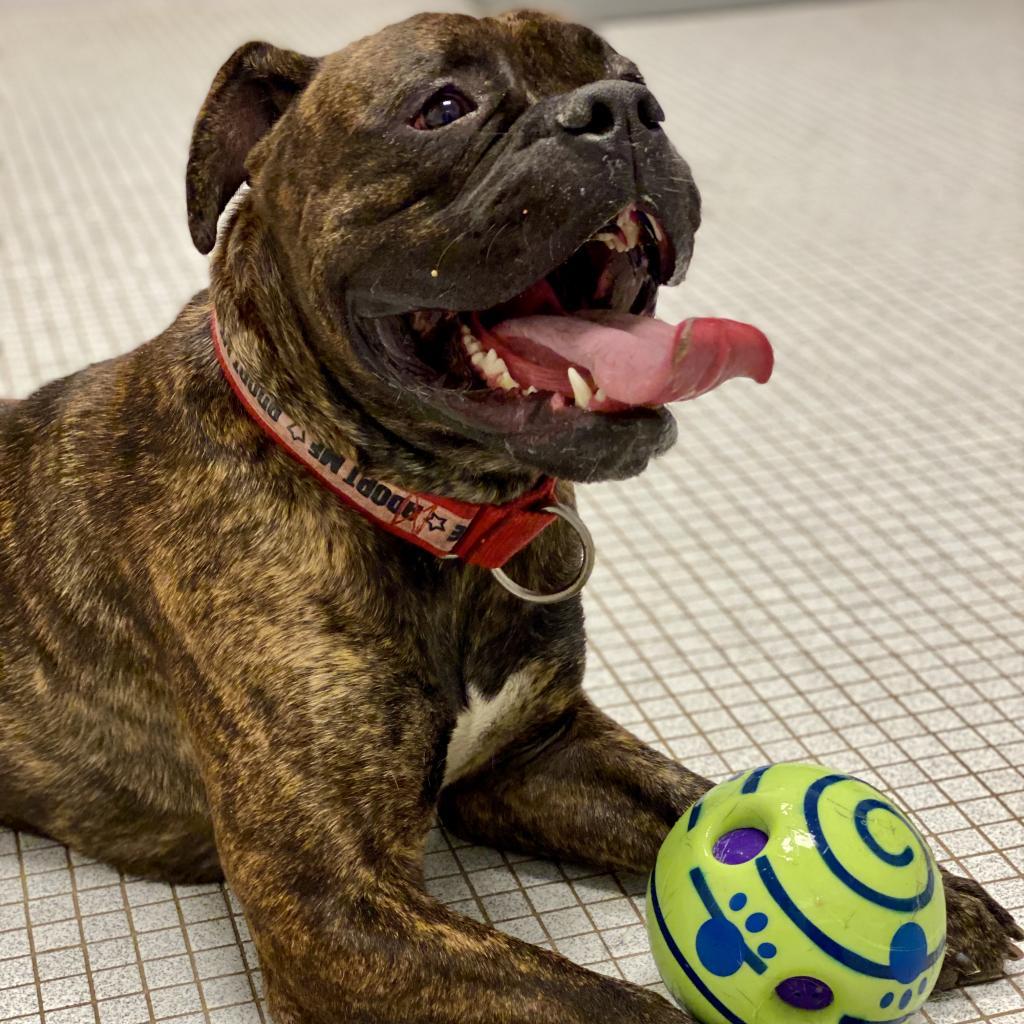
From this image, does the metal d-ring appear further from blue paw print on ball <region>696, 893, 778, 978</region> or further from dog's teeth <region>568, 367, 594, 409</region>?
blue paw print on ball <region>696, 893, 778, 978</region>

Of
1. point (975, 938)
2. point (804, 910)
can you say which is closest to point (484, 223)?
point (804, 910)

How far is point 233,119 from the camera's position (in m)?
1.63

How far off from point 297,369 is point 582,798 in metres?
0.61

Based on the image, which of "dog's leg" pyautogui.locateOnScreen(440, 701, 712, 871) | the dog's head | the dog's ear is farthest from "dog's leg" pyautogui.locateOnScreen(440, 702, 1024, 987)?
the dog's ear

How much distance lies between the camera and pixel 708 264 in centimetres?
381

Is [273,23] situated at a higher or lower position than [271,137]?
lower

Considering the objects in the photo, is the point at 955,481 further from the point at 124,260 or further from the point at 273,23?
the point at 273,23

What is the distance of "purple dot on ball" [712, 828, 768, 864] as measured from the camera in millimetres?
1467

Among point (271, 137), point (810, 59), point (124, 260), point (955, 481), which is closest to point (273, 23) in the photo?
point (810, 59)

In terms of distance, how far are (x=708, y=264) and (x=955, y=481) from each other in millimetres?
1174

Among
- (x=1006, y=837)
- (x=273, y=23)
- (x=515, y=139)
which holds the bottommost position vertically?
(x=273, y=23)

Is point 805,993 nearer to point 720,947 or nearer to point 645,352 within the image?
point 720,947

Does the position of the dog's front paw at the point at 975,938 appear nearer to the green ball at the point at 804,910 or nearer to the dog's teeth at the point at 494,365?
the green ball at the point at 804,910

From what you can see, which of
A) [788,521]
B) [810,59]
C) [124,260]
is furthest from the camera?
[810,59]
